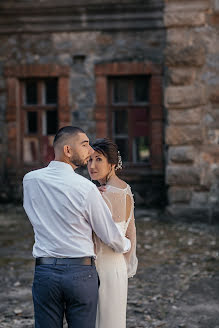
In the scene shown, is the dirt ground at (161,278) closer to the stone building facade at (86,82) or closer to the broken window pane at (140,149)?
the broken window pane at (140,149)

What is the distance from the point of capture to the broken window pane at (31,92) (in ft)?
41.0

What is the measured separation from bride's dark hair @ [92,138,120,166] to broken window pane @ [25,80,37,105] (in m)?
9.45

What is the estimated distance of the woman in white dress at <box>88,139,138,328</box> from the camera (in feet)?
10.1

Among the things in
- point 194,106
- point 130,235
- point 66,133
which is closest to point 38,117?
point 194,106

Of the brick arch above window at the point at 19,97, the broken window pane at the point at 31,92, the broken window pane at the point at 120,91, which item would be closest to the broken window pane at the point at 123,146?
the broken window pane at the point at 120,91

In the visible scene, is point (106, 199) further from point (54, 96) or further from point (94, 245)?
point (54, 96)

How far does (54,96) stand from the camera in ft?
41.1

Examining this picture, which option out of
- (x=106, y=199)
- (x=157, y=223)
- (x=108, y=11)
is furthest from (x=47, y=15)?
(x=106, y=199)

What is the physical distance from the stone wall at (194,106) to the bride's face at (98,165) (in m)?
6.44

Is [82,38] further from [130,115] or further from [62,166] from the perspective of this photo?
[62,166]

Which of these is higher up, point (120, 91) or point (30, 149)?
point (120, 91)

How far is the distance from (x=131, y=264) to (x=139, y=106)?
8934 mm

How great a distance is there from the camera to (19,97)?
490 inches

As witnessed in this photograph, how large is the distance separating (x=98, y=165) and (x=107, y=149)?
0.12 meters
